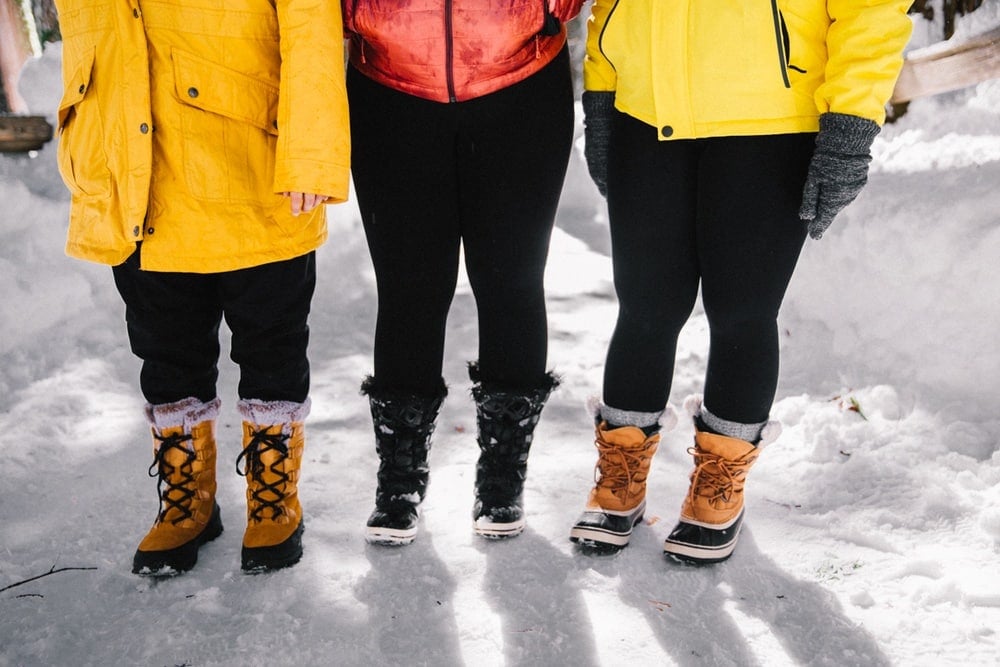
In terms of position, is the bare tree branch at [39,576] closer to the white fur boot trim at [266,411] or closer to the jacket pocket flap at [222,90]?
the white fur boot trim at [266,411]

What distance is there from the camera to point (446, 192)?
1.84 m

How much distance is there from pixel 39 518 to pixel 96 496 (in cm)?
16

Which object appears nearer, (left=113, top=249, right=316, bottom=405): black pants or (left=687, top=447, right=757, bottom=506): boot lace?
(left=113, top=249, right=316, bottom=405): black pants

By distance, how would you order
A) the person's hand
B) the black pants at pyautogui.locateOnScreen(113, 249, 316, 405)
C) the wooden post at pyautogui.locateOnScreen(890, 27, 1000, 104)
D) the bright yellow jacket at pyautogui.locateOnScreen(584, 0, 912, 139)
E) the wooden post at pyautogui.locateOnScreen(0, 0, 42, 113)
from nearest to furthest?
the bright yellow jacket at pyautogui.locateOnScreen(584, 0, 912, 139) < the person's hand < the black pants at pyautogui.locateOnScreen(113, 249, 316, 405) < the wooden post at pyautogui.locateOnScreen(890, 27, 1000, 104) < the wooden post at pyautogui.locateOnScreen(0, 0, 42, 113)

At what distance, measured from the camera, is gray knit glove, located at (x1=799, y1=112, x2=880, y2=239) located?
1.61 m

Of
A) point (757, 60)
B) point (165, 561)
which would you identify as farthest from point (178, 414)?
point (757, 60)

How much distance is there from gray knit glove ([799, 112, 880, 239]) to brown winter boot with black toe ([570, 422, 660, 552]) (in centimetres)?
76

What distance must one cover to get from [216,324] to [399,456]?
610 millimetres

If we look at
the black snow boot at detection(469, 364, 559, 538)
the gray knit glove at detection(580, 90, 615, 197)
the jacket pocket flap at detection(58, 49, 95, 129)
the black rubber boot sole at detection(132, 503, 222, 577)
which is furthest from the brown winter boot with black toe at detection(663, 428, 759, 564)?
the jacket pocket flap at detection(58, 49, 95, 129)

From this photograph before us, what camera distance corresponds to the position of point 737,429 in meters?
1.97

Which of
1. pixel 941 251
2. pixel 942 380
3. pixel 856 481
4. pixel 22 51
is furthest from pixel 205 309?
pixel 22 51

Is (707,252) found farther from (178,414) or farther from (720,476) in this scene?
(178,414)

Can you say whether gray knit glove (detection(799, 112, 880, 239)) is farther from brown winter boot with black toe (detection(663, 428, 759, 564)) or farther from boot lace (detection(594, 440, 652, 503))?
boot lace (detection(594, 440, 652, 503))

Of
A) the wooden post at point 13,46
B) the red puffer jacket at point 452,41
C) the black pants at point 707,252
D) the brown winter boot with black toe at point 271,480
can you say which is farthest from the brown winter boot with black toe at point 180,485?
the wooden post at point 13,46
